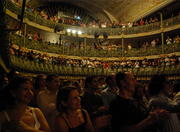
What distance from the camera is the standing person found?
9.00 feet

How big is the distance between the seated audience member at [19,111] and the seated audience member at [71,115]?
0.23 m

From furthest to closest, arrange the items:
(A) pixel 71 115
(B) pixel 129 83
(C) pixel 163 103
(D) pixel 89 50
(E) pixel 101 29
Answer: (E) pixel 101 29 < (D) pixel 89 50 < (B) pixel 129 83 < (C) pixel 163 103 < (A) pixel 71 115

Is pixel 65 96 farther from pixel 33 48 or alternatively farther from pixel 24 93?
pixel 33 48

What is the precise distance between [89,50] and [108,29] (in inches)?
154

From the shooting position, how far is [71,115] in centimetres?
215

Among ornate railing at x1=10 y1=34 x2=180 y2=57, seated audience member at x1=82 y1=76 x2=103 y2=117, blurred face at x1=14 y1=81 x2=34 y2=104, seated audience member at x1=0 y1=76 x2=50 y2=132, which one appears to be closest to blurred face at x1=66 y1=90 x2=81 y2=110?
seated audience member at x1=0 y1=76 x2=50 y2=132

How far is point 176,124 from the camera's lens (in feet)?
7.86

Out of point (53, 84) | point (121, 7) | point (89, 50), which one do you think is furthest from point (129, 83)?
point (121, 7)

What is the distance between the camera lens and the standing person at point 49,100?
274 cm

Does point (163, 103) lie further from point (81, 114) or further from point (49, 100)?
point (49, 100)

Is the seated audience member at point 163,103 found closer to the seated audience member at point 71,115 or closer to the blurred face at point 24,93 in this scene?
the seated audience member at point 71,115

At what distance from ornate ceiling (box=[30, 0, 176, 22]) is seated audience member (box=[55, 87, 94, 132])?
22.0 meters

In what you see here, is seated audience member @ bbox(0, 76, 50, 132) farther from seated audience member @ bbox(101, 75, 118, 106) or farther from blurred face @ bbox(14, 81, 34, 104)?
seated audience member @ bbox(101, 75, 118, 106)

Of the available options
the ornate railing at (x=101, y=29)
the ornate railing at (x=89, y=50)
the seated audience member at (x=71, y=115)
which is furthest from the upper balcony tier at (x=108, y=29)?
the seated audience member at (x=71, y=115)
